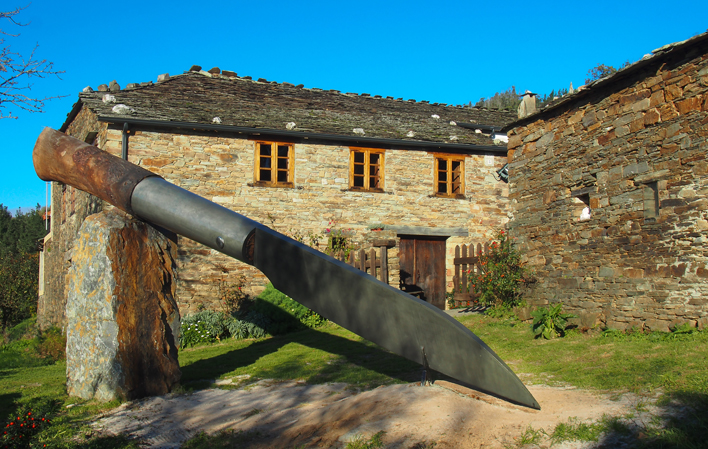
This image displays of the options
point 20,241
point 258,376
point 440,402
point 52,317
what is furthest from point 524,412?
point 20,241

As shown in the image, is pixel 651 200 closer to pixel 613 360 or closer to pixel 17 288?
pixel 613 360

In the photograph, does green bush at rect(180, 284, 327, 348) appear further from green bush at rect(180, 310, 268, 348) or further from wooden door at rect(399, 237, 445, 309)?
wooden door at rect(399, 237, 445, 309)

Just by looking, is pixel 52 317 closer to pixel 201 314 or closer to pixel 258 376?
pixel 201 314

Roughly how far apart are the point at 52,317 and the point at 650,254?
52.5ft

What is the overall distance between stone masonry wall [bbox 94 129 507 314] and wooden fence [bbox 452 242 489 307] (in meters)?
0.82

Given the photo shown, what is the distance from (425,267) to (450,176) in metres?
2.62

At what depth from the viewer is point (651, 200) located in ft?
23.7

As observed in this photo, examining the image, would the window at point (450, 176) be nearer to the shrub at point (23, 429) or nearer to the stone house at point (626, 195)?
the stone house at point (626, 195)

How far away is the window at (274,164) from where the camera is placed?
41.5 feet

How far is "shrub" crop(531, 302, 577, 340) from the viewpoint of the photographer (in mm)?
7773

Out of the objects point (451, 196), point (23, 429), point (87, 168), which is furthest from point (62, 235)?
point (23, 429)

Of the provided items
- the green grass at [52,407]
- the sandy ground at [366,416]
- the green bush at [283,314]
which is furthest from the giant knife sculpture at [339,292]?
the green bush at [283,314]

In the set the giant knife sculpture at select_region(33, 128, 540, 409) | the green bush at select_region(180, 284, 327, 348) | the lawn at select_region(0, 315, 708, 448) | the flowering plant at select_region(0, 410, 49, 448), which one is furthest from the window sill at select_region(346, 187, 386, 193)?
the flowering plant at select_region(0, 410, 49, 448)

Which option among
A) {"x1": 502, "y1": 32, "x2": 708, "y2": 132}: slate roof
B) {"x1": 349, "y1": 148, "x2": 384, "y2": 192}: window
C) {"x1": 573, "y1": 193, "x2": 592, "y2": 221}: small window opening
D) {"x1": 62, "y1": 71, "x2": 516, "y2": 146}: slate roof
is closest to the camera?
{"x1": 502, "y1": 32, "x2": 708, "y2": 132}: slate roof
